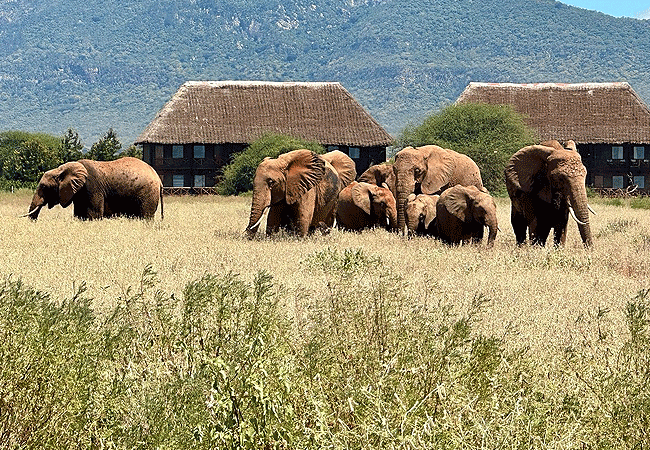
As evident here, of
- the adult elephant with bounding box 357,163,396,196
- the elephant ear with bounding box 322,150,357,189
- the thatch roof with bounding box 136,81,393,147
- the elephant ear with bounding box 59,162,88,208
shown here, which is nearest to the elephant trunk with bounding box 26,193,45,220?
the elephant ear with bounding box 59,162,88,208

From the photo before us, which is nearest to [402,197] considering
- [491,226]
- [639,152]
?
[491,226]

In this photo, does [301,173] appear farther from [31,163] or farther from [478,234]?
[31,163]

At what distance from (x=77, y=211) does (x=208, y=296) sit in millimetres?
15840

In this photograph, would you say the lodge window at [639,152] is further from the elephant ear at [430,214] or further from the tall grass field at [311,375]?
the tall grass field at [311,375]

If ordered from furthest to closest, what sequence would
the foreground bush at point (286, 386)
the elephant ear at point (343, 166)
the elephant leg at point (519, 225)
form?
the elephant ear at point (343, 166)
the elephant leg at point (519, 225)
the foreground bush at point (286, 386)

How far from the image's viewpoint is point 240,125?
5988 centimetres

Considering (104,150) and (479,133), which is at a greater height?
(479,133)

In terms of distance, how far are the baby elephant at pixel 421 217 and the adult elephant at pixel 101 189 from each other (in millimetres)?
6659

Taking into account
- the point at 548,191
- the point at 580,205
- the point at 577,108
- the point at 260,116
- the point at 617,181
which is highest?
the point at 577,108

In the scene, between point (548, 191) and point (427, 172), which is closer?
point (548, 191)

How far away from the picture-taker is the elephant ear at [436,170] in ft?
68.1

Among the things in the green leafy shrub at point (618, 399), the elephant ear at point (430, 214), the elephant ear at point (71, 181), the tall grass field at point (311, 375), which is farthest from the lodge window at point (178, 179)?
the green leafy shrub at point (618, 399)

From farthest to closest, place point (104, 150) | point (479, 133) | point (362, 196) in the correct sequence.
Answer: point (104, 150) → point (479, 133) → point (362, 196)

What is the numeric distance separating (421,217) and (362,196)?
6.63ft
